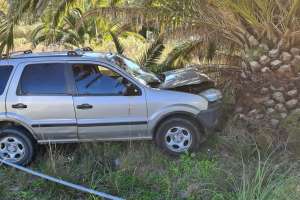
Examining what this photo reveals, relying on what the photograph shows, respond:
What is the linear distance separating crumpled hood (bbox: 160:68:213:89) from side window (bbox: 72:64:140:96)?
69cm

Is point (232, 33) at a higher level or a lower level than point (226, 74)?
higher

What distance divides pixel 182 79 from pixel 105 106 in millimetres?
1462

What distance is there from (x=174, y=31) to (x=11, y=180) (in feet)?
12.8

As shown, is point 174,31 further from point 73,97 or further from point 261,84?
point 73,97

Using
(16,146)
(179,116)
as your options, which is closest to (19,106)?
(16,146)

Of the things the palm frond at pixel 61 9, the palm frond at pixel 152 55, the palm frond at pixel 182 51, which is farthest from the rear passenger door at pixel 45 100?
the palm frond at pixel 152 55

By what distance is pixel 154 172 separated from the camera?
23.2ft

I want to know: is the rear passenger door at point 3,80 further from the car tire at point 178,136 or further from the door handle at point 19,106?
the car tire at point 178,136

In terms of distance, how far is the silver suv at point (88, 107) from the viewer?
756cm

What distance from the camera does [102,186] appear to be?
6719mm

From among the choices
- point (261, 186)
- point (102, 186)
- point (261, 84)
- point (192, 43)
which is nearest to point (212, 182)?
point (261, 186)

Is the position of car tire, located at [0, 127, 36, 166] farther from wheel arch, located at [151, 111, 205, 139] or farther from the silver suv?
wheel arch, located at [151, 111, 205, 139]

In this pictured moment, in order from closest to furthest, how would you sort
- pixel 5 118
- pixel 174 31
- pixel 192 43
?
1. pixel 5 118
2. pixel 174 31
3. pixel 192 43

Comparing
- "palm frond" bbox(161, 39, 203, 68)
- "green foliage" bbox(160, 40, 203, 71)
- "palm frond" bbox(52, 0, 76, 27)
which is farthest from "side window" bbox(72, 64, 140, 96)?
"green foliage" bbox(160, 40, 203, 71)
